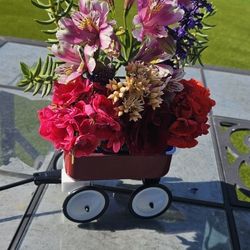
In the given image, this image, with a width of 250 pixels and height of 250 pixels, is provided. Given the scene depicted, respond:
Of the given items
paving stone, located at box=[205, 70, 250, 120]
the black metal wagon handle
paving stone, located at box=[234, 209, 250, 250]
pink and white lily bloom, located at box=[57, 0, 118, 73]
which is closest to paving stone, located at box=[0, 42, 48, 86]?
the black metal wagon handle

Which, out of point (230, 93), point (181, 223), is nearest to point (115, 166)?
point (181, 223)

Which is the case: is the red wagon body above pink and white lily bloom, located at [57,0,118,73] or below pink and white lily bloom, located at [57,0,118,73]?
below

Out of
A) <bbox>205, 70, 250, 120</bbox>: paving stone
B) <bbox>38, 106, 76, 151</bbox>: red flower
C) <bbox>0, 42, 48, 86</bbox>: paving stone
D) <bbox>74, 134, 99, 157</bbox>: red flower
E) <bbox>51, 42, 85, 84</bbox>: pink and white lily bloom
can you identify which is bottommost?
<bbox>74, 134, 99, 157</bbox>: red flower

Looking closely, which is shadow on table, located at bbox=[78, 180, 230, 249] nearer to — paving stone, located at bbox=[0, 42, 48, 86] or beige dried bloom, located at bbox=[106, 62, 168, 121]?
beige dried bloom, located at bbox=[106, 62, 168, 121]

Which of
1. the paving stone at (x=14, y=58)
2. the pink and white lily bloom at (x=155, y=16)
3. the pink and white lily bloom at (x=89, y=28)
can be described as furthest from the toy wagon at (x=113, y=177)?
the paving stone at (x=14, y=58)

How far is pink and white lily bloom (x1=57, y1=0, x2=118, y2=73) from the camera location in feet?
6.77

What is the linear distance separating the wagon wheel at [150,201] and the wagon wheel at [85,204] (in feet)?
0.51

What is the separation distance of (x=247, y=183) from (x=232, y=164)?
0.17 m

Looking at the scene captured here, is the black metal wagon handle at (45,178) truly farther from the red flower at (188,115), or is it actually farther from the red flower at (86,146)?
the red flower at (188,115)

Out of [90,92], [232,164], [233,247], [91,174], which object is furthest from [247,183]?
[90,92]

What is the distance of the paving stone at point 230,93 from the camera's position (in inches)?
161

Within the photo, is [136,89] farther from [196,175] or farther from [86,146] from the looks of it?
[196,175]

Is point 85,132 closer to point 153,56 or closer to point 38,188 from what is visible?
point 153,56

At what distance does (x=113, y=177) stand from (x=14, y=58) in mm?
2486
